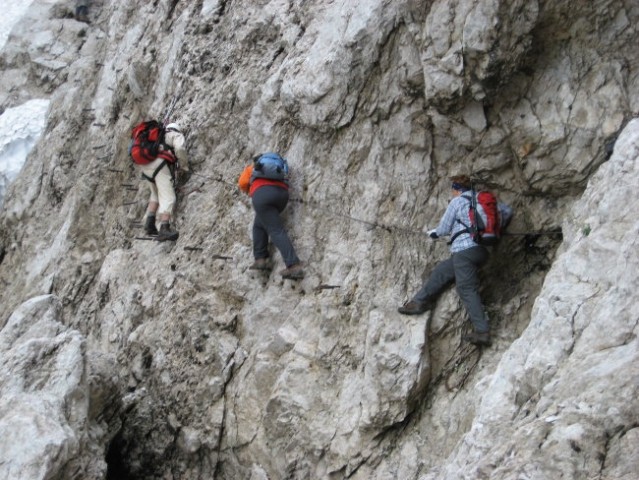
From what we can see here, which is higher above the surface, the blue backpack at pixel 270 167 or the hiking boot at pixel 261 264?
the blue backpack at pixel 270 167

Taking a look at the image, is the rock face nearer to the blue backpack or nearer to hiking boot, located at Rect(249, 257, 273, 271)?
hiking boot, located at Rect(249, 257, 273, 271)

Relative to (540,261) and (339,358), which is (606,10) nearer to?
(540,261)

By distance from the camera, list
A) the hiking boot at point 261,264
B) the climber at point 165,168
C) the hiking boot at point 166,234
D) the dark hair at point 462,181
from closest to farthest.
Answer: the dark hair at point 462,181 < the hiking boot at point 261,264 < the hiking boot at point 166,234 < the climber at point 165,168

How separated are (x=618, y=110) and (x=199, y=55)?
30.6ft

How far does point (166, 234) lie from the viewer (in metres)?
14.2

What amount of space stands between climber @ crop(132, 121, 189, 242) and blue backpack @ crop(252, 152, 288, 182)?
2.94 m

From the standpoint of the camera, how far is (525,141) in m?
10.8

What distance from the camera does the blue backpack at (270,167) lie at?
1202 centimetres

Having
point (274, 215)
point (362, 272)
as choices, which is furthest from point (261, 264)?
point (362, 272)

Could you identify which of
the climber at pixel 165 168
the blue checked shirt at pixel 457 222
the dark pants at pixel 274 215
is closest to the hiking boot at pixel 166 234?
the climber at pixel 165 168

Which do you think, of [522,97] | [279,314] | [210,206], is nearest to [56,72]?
[210,206]

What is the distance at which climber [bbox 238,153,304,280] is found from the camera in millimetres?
11828

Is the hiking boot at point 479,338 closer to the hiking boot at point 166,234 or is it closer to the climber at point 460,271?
the climber at point 460,271

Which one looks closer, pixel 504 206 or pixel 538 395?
pixel 538 395
